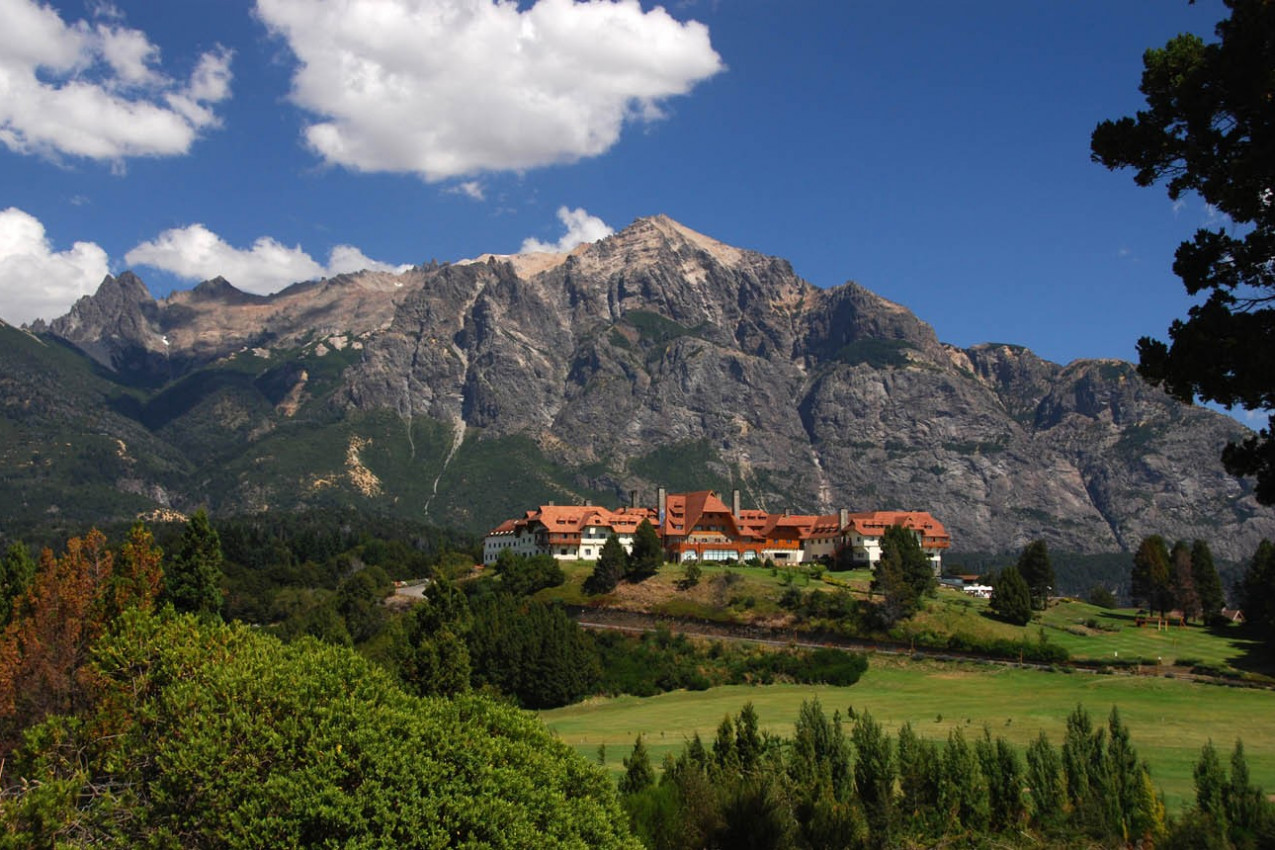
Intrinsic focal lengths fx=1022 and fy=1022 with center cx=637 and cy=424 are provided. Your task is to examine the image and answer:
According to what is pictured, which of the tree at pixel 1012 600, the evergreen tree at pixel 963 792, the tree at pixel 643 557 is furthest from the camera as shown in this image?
the tree at pixel 643 557

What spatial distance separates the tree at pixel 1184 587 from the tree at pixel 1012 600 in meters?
22.2

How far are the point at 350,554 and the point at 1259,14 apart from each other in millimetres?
156968

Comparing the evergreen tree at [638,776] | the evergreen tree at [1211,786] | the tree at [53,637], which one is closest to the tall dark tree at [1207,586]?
the evergreen tree at [1211,786]

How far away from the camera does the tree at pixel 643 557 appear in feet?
347

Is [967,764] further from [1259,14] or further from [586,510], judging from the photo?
[586,510]

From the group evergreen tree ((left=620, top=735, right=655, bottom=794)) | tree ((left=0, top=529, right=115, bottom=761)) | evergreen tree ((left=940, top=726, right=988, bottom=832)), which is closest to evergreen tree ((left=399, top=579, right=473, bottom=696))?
evergreen tree ((left=620, top=735, right=655, bottom=794))

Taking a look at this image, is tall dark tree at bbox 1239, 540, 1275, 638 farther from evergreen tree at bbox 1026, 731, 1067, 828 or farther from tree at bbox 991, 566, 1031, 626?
evergreen tree at bbox 1026, 731, 1067, 828

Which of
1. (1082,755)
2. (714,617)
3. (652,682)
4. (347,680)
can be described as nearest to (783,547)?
(714,617)

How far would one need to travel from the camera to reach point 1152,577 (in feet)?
369

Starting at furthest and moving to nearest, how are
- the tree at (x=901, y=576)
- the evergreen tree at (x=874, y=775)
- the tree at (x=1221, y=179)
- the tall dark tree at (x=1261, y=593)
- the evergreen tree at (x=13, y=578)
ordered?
1. the tall dark tree at (x=1261, y=593)
2. the tree at (x=901, y=576)
3. the evergreen tree at (x=13, y=578)
4. the evergreen tree at (x=874, y=775)
5. the tree at (x=1221, y=179)

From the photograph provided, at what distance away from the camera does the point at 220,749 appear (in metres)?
21.2

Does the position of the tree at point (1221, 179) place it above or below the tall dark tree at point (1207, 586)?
above

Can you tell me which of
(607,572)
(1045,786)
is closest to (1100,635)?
(607,572)

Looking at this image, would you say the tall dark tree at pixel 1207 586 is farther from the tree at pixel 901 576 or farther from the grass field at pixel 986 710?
the grass field at pixel 986 710
